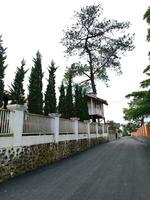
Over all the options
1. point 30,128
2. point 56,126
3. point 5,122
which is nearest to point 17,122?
point 5,122

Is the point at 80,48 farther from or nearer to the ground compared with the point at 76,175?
farther from the ground

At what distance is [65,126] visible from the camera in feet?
51.2

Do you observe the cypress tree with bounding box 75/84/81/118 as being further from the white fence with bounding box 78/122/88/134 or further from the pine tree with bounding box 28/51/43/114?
the pine tree with bounding box 28/51/43/114

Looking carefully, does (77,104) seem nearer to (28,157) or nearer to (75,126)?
(75,126)

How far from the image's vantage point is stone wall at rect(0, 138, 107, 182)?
26.1 ft

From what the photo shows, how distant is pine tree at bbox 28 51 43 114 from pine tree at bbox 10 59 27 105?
3.11ft

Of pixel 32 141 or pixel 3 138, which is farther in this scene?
pixel 32 141

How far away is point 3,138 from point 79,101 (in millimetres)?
16906

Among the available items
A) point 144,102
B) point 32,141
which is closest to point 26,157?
point 32,141

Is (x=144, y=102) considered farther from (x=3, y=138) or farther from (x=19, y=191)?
(x=19, y=191)

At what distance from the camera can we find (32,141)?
10375mm

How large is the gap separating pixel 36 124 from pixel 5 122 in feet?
9.79

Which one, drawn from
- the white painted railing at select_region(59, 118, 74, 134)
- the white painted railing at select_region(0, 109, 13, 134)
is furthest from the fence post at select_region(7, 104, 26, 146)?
the white painted railing at select_region(59, 118, 74, 134)

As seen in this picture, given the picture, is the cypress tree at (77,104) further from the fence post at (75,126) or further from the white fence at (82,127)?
the fence post at (75,126)
